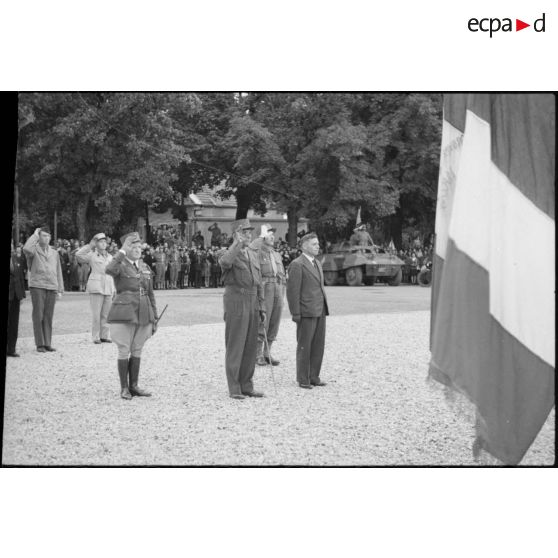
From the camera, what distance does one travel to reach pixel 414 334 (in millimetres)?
Answer: 13414

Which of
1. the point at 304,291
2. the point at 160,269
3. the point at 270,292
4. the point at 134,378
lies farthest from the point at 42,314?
the point at 160,269

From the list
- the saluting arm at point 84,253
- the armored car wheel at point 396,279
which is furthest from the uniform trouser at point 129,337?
the armored car wheel at point 396,279

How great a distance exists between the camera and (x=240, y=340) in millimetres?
7949

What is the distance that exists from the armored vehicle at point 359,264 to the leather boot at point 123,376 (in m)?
20.4

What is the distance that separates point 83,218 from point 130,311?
14.1ft

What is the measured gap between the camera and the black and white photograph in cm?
432

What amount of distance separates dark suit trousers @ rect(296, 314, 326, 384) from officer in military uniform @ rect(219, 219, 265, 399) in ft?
2.32

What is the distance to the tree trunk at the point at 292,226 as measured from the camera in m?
12.9

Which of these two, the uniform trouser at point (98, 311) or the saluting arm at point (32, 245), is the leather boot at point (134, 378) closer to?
the saluting arm at point (32, 245)

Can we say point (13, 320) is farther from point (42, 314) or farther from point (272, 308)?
point (272, 308)

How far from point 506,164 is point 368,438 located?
9.43 feet

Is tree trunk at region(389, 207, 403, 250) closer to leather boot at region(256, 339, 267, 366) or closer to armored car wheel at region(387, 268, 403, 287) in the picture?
armored car wheel at region(387, 268, 403, 287)

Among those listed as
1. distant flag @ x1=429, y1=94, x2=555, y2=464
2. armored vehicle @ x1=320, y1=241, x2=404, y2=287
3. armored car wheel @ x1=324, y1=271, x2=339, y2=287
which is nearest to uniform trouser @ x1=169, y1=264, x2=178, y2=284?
armored vehicle @ x1=320, y1=241, x2=404, y2=287

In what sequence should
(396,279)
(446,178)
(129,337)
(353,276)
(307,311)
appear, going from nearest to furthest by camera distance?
(446,178), (129,337), (307,311), (353,276), (396,279)
